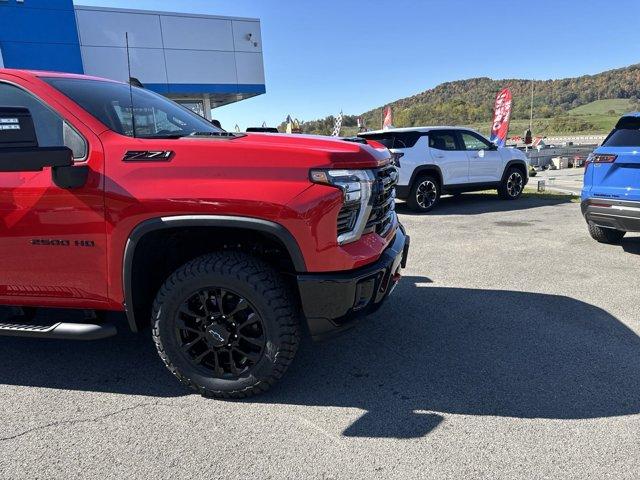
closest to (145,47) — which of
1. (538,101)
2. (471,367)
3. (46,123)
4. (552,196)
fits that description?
(552,196)

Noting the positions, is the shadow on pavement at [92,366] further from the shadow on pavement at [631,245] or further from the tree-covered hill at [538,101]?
the tree-covered hill at [538,101]

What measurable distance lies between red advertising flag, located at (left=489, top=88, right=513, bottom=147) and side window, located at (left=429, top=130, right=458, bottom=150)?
9.35 meters

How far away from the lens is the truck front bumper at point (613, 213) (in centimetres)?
518

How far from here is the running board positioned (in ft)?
8.89

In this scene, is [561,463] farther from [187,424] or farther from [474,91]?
[474,91]

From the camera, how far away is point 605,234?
6.34m

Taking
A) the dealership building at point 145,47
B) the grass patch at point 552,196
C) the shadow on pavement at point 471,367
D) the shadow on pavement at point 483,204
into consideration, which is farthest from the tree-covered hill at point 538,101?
the shadow on pavement at point 471,367

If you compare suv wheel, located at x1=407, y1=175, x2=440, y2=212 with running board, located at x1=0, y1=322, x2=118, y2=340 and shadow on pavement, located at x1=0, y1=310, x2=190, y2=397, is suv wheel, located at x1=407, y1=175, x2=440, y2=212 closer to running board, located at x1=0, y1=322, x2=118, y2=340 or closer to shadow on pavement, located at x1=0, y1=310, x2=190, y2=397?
shadow on pavement, located at x1=0, y1=310, x2=190, y2=397

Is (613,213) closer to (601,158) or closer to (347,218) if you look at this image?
(601,158)

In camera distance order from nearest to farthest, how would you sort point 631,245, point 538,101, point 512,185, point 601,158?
point 601,158 → point 631,245 → point 512,185 → point 538,101

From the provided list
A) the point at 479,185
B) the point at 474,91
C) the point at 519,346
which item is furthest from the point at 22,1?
the point at 474,91

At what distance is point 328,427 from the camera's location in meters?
2.48

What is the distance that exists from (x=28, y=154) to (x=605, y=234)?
22.5ft

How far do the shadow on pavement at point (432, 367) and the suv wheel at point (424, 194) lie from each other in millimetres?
5765
